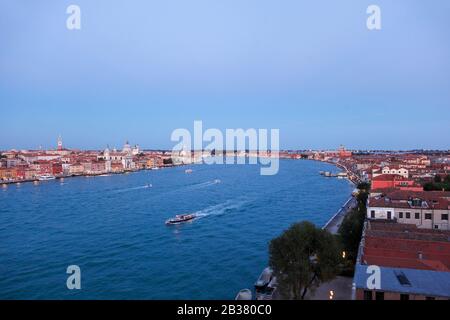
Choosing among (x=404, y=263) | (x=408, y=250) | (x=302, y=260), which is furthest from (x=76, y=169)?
(x=404, y=263)

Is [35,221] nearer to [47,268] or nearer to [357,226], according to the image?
[47,268]

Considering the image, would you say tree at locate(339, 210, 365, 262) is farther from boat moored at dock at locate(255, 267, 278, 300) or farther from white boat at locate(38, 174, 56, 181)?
white boat at locate(38, 174, 56, 181)

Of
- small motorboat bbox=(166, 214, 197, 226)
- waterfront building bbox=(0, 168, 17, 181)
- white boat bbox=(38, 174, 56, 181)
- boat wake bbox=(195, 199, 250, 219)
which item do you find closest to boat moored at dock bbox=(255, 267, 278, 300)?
small motorboat bbox=(166, 214, 197, 226)

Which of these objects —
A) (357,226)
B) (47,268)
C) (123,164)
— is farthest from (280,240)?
(123,164)

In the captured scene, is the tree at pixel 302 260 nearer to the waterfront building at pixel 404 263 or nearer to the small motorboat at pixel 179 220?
the waterfront building at pixel 404 263
